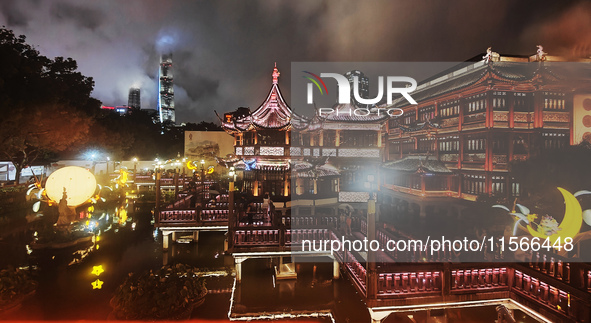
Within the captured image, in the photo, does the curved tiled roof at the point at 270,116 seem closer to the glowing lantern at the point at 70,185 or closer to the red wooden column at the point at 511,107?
the glowing lantern at the point at 70,185

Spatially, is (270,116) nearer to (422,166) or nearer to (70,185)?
(70,185)

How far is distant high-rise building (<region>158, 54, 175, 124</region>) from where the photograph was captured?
16762 centimetres

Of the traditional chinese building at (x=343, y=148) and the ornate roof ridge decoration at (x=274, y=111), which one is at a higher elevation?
the ornate roof ridge decoration at (x=274, y=111)

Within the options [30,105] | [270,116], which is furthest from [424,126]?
[30,105]

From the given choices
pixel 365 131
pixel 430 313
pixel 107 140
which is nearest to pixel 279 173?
pixel 365 131

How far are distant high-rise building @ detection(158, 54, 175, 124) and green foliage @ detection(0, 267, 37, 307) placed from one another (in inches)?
6811

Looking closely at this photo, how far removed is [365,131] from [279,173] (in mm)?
8546

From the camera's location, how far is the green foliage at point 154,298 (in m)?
6.85

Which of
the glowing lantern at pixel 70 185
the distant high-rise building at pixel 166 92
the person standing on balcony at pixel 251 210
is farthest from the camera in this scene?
the distant high-rise building at pixel 166 92

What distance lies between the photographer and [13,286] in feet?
25.0

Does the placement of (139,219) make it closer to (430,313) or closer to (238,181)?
(238,181)

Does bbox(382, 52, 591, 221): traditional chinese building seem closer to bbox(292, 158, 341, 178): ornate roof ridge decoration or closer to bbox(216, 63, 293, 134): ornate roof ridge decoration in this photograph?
bbox(292, 158, 341, 178): ornate roof ridge decoration

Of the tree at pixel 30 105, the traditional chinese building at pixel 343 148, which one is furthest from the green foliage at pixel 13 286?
the traditional chinese building at pixel 343 148

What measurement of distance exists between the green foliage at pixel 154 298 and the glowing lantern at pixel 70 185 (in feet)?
32.0
